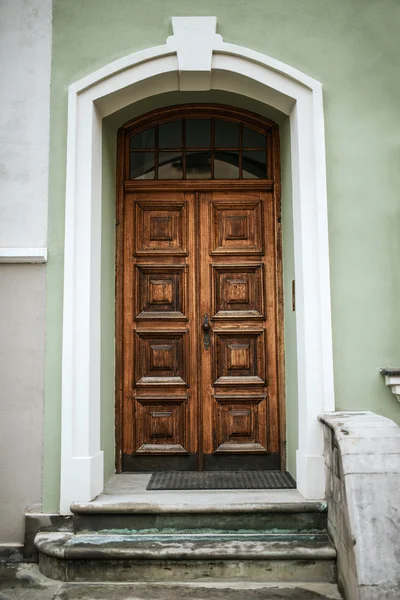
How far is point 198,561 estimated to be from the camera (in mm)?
3477

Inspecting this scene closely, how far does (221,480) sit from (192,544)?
0.89 m

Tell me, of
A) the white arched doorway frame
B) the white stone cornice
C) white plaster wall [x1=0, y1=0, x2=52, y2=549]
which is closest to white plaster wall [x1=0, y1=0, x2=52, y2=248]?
white plaster wall [x1=0, y1=0, x2=52, y2=549]

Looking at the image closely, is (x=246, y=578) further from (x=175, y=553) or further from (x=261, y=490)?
(x=261, y=490)

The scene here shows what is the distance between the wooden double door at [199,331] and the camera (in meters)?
4.75

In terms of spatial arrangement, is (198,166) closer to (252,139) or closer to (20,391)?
(252,139)

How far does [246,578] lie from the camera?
11.3 ft

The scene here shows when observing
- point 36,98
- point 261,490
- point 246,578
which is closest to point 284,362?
point 261,490

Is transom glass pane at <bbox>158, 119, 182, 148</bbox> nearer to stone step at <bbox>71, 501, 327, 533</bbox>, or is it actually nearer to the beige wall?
the beige wall

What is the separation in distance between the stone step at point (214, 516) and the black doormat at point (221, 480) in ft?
1.40

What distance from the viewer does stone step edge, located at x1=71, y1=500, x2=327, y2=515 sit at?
370 cm

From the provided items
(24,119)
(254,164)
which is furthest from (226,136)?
(24,119)

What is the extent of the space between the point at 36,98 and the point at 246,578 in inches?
145

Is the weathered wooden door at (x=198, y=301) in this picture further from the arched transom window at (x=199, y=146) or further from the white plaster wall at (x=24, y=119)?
the white plaster wall at (x=24, y=119)

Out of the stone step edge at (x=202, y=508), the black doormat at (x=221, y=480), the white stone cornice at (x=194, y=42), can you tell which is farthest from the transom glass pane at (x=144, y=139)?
the stone step edge at (x=202, y=508)
